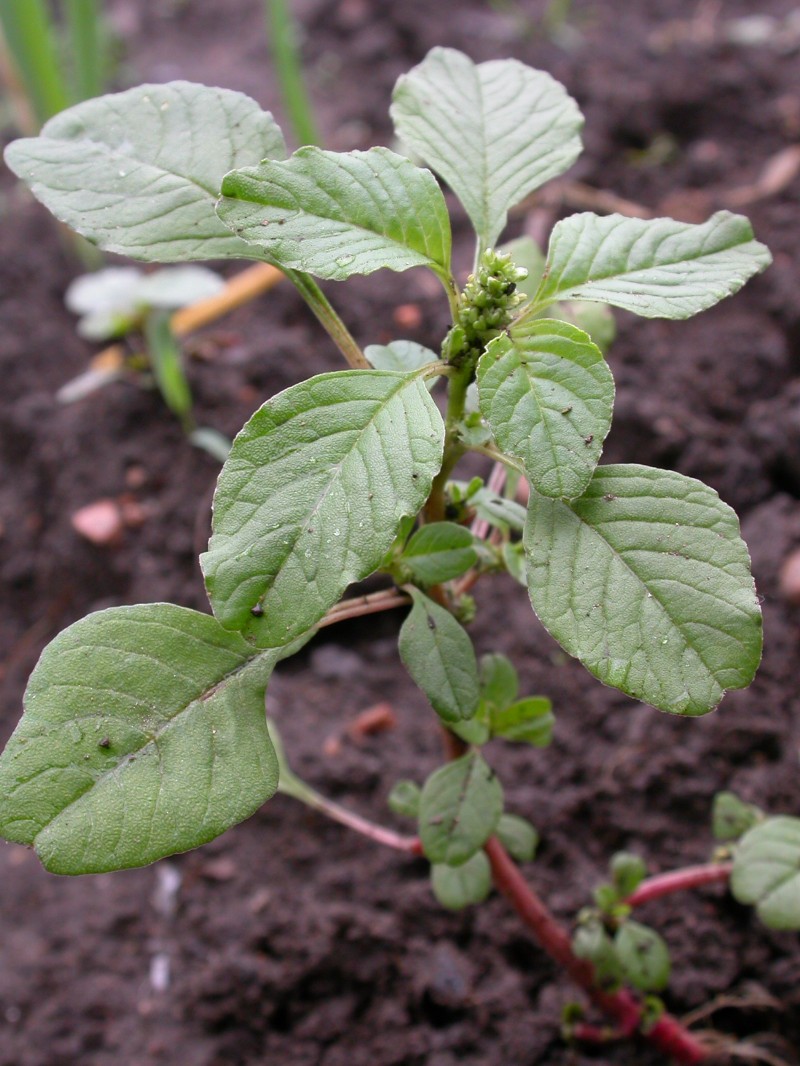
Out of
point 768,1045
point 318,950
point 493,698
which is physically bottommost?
point 768,1045

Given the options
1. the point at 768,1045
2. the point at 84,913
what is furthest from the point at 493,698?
the point at 84,913

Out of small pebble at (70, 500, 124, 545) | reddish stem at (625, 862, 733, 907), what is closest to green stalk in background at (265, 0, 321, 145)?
small pebble at (70, 500, 124, 545)

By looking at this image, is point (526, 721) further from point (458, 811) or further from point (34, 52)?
point (34, 52)

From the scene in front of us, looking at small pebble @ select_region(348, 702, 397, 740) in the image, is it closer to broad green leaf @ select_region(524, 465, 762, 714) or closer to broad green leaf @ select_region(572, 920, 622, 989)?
→ broad green leaf @ select_region(572, 920, 622, 989)

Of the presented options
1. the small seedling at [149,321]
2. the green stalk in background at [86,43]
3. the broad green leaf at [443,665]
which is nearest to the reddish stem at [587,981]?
the broad green leaf at [443,665]

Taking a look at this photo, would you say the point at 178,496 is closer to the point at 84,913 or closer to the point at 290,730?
the point at 290,730

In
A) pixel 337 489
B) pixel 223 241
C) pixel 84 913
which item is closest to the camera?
pixel 337 489

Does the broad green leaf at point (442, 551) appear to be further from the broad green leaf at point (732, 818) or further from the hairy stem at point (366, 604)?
the broad green leaf at point (732, 818)
